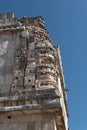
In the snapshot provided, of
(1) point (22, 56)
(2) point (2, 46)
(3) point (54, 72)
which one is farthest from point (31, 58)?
(2) point (2, 46)

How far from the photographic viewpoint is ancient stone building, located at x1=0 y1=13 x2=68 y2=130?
716 cm

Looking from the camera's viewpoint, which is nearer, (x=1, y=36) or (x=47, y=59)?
(x=47, y=59)

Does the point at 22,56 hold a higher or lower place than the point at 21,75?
higher

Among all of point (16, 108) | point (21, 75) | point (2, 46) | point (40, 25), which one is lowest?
point (16, 108)

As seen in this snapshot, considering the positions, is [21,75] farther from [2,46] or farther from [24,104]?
[2,46]

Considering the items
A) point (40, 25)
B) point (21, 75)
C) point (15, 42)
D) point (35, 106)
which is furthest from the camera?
point (40, 25)

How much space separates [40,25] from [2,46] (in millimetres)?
2194

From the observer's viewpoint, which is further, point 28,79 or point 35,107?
point 28,79

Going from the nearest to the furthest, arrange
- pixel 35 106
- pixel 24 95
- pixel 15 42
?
pixel 35 106 < pixel 24 95 < pixel 15 42

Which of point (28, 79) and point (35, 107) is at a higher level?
point (28, 79)

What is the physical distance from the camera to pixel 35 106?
284 inches

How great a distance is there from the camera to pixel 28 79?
8383 mm

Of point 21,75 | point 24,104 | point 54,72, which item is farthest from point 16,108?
point 54,72

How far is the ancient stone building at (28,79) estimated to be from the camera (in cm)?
716
